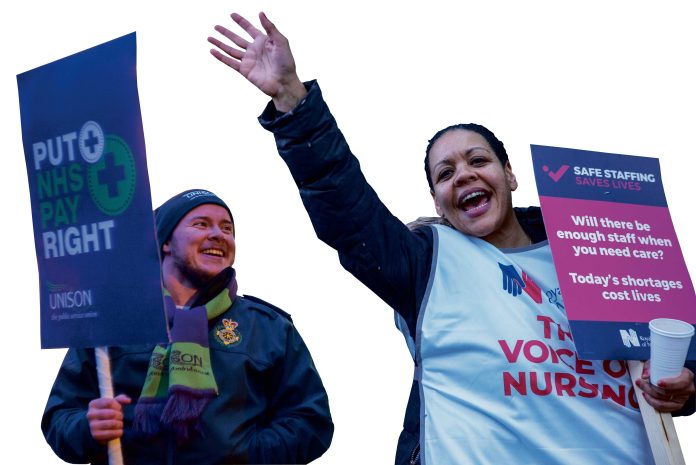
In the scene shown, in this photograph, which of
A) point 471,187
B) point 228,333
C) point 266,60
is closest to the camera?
point 266,60

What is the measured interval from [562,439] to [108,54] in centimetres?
219

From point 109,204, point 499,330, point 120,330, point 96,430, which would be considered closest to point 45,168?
point 109,204

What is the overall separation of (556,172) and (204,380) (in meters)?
1.67

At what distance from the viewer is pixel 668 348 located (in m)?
3.78

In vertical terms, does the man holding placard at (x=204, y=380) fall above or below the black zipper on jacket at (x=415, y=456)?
above

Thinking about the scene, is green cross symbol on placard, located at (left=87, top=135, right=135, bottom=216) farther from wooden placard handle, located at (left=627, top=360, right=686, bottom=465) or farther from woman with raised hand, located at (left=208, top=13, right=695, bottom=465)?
wooden placard handle, located at (left=627, top=360, right=686, bottom=465)

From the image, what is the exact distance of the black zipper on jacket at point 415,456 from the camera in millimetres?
3724

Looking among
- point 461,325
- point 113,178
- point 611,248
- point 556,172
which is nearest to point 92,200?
point 113,178

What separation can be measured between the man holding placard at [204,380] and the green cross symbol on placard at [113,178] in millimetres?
660

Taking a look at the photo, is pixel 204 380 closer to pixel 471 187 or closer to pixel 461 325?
pixel 461 325

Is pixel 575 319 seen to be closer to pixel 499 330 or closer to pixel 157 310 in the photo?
pixel 499 330

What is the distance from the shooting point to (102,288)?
12.4 ft

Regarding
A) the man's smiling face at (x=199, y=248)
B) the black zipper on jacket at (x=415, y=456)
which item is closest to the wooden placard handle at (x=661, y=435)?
the black zipper on jacket at (x=415, y=456)

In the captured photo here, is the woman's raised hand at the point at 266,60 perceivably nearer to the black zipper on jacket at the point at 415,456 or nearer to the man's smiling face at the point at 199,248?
the man's smiling face at the point at 199,248
